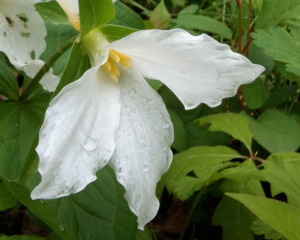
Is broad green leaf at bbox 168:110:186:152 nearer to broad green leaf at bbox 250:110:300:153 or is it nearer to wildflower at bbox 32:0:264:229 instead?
broad green leaf at bbox 250:110:300:153

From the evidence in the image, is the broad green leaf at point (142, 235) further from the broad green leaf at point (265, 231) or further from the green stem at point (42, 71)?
the green stem at point (42, 71)

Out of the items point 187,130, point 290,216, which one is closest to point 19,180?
point 290,216

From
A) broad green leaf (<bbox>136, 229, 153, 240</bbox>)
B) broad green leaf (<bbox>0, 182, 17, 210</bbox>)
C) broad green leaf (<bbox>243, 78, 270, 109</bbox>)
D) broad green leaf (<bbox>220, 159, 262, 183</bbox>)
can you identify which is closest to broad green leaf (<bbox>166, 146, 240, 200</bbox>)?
broad green leaf (<bbox>220, 159, 262, 183</bbox>)

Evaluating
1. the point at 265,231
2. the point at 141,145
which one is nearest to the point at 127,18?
the point at 141,145

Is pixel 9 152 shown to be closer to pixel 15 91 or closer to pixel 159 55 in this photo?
pixel 15 91

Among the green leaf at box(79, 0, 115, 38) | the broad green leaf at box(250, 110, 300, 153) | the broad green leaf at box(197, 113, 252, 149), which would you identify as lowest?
the broad green leaf at box(250, 110, 300, 153)

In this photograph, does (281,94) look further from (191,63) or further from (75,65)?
(75,65)
